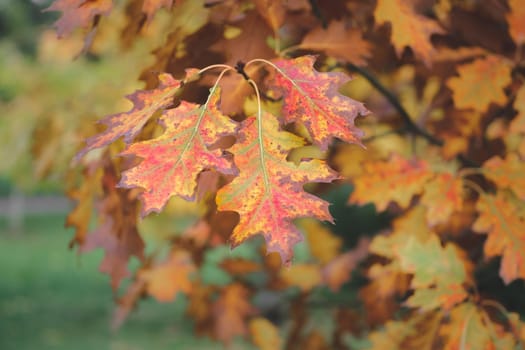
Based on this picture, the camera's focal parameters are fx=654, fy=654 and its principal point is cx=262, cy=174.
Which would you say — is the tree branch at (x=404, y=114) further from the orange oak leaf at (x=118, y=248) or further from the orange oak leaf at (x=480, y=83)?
the orange oak leaf at (x=118, y=248)

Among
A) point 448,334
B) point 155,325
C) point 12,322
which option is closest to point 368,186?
point 448,334

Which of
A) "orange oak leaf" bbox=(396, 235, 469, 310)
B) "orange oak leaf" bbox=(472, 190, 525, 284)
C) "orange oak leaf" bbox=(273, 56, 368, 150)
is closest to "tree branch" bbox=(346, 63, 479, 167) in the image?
"orange oak leaf" bbox=(472, 190, 525, 284)

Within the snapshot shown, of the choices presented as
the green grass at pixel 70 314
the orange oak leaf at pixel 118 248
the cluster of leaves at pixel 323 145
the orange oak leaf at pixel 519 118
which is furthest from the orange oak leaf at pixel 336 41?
the green grass at pixel 70 314

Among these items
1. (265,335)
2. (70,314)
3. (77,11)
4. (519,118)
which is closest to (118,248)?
(77,11)

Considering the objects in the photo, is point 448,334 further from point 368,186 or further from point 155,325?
point 155,325

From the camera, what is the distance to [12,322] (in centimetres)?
741

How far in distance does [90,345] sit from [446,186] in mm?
5737

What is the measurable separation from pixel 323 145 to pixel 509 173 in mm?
683

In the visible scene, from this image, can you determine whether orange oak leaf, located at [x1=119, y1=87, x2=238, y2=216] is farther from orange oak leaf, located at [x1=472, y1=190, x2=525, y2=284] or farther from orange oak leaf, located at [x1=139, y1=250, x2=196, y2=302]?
orange oak leaf, located at [x1=139, y1=250, x2=196, y2=302]

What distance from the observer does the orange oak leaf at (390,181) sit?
5.18 ft

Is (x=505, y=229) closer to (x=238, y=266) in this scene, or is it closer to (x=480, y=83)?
(x=480, y=83)

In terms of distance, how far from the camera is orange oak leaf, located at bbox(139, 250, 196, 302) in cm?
244

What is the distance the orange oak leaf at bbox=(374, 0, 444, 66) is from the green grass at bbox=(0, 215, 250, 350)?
150 inches

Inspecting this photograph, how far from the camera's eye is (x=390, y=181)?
1.61m
